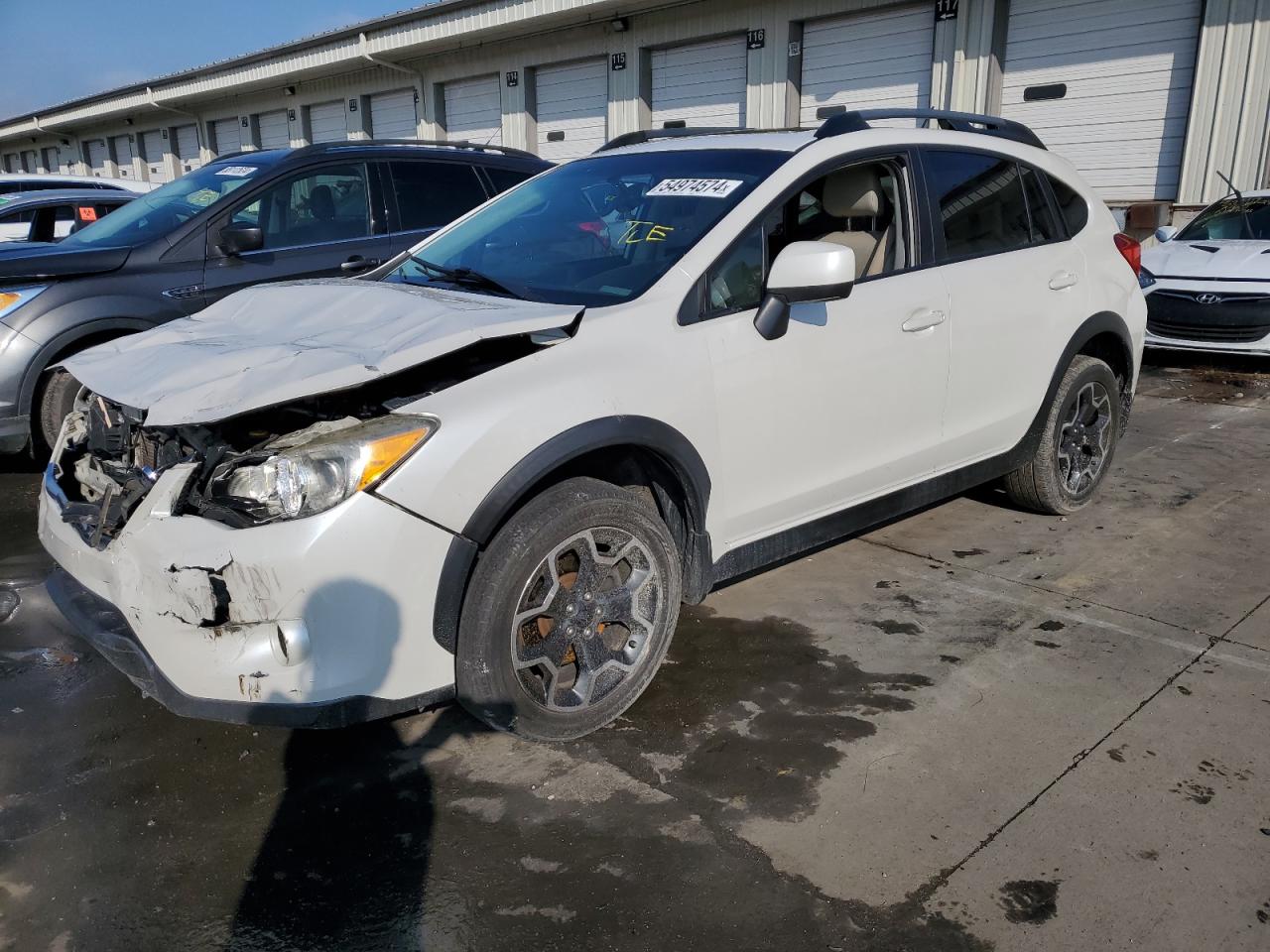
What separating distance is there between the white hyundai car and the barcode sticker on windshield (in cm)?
659

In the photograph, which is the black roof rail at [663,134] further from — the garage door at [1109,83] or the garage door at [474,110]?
the garage door at [474,110]

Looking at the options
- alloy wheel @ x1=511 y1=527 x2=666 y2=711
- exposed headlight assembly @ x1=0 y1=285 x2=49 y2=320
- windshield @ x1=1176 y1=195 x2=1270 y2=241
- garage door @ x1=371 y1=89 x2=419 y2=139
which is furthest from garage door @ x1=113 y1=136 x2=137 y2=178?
alloy wheel @ x1=511 y1=527 x2=666 y2=711

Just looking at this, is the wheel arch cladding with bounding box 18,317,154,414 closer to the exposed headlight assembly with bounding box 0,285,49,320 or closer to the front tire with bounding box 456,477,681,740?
the exposed headlight assembly with bounding box 0,285,49,320

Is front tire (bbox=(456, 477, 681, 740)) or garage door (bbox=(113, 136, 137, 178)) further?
garage door (bbox=(113, 136, 137, 178))

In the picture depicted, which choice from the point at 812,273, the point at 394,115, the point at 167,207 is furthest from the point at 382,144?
the point at 394,115

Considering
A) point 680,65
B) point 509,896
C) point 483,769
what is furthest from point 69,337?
point 680,65

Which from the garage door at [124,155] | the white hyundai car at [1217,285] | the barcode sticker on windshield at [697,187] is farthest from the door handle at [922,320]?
the garage door at [124,155]

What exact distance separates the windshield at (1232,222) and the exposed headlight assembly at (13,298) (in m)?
9.40

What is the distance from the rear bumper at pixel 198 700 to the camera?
97.4 inches

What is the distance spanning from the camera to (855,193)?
388 centimetres

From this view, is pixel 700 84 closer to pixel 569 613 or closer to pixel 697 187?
pixel 697 187

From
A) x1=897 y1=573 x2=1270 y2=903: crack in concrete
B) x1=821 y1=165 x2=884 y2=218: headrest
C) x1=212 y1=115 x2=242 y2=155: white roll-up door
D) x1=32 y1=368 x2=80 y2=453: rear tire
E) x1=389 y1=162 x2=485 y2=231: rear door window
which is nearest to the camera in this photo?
x1=897 y1=573 x2=1270 y2=903: crack in concrete

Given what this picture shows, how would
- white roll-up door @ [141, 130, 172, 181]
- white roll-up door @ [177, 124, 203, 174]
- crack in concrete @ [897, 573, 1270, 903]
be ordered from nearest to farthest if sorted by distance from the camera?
crack in concrete @ [897, 573, 1270, 903] → white roll-up door @ [177, 124, 203, 174] → white roll-up door @ [141, 130, 172, 181]

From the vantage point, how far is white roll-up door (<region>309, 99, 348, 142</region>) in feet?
74.0
